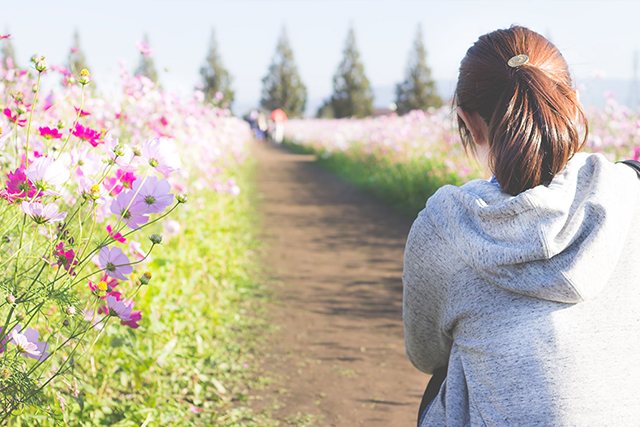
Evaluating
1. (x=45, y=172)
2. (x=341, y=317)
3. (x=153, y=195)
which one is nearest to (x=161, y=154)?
(x=153, y=195)

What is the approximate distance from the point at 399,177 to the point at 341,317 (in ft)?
15.5

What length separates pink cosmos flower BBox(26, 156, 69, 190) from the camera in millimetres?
1057

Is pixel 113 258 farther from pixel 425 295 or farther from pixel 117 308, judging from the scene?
pixel 425 295

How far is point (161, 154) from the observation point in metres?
1.17

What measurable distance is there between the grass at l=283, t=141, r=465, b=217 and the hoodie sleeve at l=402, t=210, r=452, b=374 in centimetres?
496

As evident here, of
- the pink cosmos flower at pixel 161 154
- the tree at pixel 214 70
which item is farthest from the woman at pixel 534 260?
the tree at pixel 214 70

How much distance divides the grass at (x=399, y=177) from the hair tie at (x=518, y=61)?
16.9ft

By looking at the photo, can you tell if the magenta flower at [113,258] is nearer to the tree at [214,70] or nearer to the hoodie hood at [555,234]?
the hoodie hood at [555,234]

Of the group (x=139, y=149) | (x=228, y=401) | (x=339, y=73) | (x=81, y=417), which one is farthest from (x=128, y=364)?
(x=339, y=73)

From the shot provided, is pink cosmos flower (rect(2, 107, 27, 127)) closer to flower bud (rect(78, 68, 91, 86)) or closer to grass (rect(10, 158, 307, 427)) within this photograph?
flower bud (rect(78, 68, 91, 86))

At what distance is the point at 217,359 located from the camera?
112 inches

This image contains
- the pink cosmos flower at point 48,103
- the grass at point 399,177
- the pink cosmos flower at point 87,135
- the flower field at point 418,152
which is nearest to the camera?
the pink cosmos flower at point 87,135

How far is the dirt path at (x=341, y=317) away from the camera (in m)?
2.59

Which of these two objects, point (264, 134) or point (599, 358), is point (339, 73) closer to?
point (264, 134)
